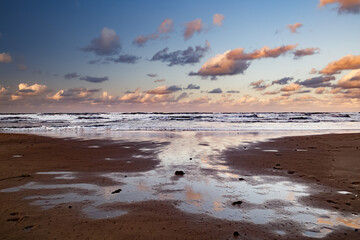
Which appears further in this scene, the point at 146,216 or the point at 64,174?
the point at 64,174

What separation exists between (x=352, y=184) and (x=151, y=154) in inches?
319

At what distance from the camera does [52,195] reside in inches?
239

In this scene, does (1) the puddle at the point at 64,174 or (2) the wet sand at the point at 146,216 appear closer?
(2) the wet sand at the point at 146,216

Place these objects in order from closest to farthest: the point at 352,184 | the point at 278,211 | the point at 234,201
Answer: the point at 278,211
the point at 234,201
the point at 352,184

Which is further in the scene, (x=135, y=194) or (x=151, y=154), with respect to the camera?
(x=151, y=154)

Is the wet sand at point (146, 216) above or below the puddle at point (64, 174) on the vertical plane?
below

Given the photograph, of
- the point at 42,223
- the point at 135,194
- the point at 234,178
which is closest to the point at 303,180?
the point at 234,178

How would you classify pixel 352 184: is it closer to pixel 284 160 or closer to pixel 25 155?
pixel 284 160

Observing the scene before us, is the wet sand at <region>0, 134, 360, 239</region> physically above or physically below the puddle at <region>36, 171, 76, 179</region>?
below

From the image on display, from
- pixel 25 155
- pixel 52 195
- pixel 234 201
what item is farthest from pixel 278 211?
pixel 25 155

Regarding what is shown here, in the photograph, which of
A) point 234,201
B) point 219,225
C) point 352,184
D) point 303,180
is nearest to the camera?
point 219,225

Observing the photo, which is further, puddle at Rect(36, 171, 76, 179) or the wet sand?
puddle at Rect(36, 171, 76, 179)

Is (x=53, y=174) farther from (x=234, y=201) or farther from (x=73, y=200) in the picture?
(x=234, y=201)

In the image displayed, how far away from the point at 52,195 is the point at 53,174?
240cm
